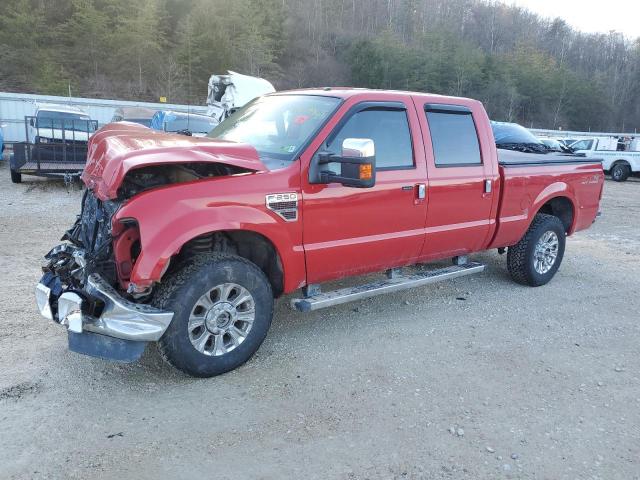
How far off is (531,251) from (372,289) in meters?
2.38

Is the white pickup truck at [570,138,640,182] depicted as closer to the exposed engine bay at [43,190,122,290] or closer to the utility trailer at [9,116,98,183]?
the utility trailer at [9,116,98,183]

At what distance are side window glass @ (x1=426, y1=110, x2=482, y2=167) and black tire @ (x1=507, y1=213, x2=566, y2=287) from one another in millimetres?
1275

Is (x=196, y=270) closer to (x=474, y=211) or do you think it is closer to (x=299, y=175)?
(x=299, y=175)

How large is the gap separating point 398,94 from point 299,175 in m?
1.37

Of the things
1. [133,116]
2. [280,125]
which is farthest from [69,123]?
[280,125]

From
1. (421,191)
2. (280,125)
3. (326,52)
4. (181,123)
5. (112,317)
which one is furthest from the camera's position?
(326,52)

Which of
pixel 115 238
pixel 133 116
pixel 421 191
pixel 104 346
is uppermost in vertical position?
pixel 133 116

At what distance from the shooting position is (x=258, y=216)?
3615 millimetres

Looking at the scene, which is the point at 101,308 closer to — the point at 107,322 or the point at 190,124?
the point at 107,322

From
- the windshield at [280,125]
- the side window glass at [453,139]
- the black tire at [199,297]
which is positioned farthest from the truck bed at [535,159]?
the black tire at [199,297]

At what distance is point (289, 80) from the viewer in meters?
57.6

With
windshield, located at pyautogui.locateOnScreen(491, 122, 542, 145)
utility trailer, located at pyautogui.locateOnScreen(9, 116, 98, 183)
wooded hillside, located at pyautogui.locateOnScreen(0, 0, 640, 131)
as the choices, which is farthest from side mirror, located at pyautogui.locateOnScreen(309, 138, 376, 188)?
wooded hillside, located at pyautogui.locateOnScreen(0, 0, 640, 131)

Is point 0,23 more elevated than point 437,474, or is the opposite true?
point 0,23

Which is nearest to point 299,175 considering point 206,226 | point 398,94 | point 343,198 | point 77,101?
point 343,198
